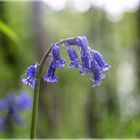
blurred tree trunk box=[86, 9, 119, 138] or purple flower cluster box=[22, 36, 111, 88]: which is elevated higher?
blurred tree trunk box=[86, 9, 119, 138]

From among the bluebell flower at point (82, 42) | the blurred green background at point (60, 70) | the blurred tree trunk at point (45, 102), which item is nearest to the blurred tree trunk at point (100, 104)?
the blurred green background at point (60, 70)

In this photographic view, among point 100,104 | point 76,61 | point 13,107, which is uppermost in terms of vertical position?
point 100,104

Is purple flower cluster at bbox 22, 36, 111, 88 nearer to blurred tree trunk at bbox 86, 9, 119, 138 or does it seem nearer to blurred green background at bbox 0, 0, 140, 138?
blurred green background at bbox 0, 0, 140, 138

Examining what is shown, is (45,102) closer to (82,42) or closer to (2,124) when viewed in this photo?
(2,124)

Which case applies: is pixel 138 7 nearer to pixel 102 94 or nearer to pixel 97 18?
pixel 97 18

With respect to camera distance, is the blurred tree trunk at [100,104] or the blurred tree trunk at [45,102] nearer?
the blurred tree trunk at [45,102]

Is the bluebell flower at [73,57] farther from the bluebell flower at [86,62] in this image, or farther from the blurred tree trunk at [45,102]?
the blurred tree trunk at [45,102]

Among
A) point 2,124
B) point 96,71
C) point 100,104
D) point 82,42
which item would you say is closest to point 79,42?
point 82,42

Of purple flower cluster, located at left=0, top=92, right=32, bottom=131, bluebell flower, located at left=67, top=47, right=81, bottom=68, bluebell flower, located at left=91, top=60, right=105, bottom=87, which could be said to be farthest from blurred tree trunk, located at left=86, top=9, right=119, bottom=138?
bluebell flower, located at left=67, top=47, right=81, bottom=68

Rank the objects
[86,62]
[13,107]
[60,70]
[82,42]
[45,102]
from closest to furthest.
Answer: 1. [82,42]
2. [86,62]
3. [13,107]
4. [45,102]
5. [60,70]
